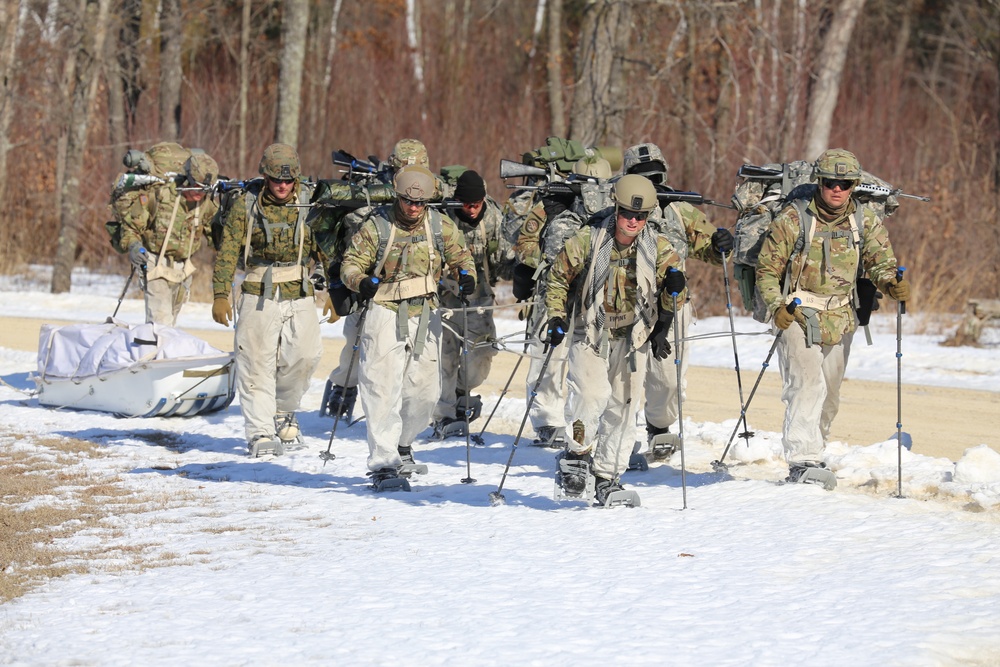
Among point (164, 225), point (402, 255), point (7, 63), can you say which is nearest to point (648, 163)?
point (402, 255)

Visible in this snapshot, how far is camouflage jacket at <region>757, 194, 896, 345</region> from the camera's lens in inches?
363

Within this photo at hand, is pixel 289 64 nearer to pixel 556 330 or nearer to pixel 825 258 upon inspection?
pixel 825 258

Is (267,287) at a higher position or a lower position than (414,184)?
lower

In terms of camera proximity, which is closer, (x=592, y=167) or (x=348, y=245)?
(x=348, y=245)

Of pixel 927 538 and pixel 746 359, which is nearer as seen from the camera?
pixel 927 538

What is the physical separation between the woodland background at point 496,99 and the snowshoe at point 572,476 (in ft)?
38.0

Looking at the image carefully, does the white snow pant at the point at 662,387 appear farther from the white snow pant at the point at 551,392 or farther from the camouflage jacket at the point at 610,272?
the camouflage jacket at the point at 610,272

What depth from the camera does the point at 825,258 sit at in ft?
30.2

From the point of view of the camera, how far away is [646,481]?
33.1 feet

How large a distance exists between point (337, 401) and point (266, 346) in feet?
5.44

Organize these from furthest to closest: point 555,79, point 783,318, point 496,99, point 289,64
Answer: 1. point 496,99
2. point 555,79
3. point 289,64
4. point 783,318

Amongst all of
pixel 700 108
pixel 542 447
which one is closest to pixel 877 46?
pixel 700 108

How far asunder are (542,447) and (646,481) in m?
1.48

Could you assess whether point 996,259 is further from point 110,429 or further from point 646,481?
point 110,429
